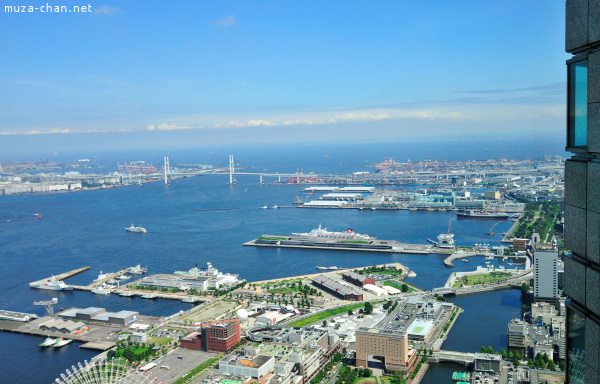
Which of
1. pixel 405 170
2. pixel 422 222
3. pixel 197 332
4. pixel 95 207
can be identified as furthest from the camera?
pixel 405 170

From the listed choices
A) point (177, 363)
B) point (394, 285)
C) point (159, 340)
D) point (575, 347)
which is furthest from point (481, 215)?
point (575, 347)

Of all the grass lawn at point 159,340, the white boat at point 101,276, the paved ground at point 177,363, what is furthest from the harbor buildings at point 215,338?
the white boat at point 101,276

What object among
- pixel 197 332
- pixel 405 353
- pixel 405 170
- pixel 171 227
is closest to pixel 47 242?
pixel 171 227

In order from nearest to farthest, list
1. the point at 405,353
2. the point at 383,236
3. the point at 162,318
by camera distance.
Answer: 1. the point at 405,353
2. the point at 162,318
3. the point at 383,236

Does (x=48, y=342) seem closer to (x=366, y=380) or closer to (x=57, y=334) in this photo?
(x=57, y=334)

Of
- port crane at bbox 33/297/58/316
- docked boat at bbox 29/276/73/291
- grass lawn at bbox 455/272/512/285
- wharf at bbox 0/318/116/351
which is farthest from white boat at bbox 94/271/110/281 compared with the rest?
grass lawn at bbox 455/272/512/285

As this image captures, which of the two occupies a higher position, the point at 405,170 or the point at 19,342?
the point at 405,170

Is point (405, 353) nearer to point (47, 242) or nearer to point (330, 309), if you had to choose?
point (330, 309)
